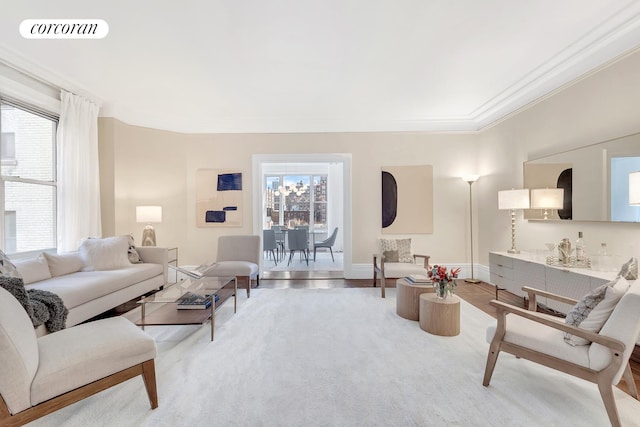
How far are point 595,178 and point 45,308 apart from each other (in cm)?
539

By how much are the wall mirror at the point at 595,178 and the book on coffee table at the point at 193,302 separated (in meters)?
4.15

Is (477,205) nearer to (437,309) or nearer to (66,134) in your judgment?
(437,309)

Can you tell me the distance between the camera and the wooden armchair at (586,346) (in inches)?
58.7

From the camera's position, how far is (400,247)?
4707 mm

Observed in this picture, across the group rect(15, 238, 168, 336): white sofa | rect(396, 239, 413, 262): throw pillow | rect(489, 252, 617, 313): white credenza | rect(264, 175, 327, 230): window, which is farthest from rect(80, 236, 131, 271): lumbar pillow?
A: rect(264, 175, 327, 230): window

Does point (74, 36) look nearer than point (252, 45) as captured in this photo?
Yes

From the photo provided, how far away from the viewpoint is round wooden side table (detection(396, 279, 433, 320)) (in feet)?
10.3

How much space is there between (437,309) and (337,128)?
11.9ft

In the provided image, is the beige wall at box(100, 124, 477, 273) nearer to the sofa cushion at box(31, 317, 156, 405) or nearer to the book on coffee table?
the book on coffee table

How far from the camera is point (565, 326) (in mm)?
1637

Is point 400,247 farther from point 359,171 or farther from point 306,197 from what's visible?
point 306,197

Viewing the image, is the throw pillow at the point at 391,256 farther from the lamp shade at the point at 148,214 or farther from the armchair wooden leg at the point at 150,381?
the lamp shade at the point at 148,214

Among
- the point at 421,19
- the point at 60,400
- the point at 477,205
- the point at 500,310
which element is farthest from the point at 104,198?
the point at 477,205

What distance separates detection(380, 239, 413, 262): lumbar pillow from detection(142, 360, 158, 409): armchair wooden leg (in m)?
3.63
